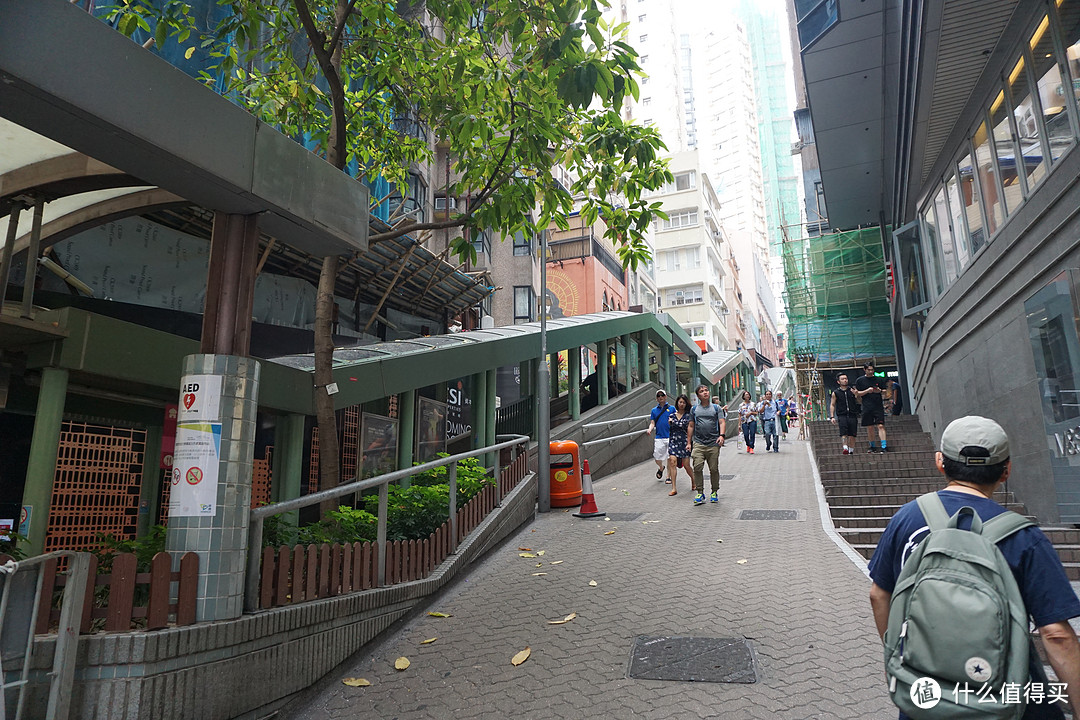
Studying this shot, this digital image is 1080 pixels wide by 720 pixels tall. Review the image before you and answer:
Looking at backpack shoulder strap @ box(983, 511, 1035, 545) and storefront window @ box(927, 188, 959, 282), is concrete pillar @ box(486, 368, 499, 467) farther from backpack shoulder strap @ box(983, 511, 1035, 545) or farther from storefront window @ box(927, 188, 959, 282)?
backpack shoulder strap @ box(983, 511, 1035, 545)

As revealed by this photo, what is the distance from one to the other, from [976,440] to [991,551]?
477 mm

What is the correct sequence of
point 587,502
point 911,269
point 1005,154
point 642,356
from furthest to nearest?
1. point 642,356
2. point 911,269
3. point 587,502
4. point 1005,154

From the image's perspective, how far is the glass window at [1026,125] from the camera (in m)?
8.27

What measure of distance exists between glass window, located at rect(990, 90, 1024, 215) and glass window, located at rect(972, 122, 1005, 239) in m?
0.22

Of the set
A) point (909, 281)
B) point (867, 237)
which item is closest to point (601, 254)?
point (867, 237)

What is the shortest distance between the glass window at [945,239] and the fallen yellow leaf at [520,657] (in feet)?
36.4

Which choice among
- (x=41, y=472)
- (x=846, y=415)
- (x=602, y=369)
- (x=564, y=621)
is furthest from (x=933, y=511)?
(x=602, y=369)

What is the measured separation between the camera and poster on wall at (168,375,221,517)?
3930 mm

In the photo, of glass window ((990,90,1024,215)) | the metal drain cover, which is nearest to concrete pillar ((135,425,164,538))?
the metal drain cover

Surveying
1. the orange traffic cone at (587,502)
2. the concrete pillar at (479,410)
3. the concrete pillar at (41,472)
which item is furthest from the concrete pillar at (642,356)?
the concrete pillar at (41,472)

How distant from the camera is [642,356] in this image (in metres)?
22.4

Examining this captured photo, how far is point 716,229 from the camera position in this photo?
67.2 meters

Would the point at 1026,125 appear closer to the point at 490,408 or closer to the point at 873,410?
the point at 873,410

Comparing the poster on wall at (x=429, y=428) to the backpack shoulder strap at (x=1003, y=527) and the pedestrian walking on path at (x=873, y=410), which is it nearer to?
the pedestrian walking on path at (x=873, y=410)
